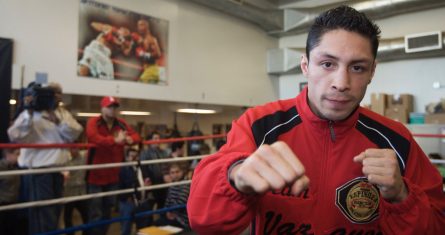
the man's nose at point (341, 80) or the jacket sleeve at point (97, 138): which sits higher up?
the man's nose at point (341, 80)

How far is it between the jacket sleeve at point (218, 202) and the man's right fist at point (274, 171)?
9 cm

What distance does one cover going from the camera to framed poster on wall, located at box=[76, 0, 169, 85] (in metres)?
3.98

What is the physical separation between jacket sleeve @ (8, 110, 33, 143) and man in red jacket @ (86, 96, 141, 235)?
19.8 inches

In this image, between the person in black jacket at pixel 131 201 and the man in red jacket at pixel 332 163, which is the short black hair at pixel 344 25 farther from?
the person in black jacket at pixel 131 201

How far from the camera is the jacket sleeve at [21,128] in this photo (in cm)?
269

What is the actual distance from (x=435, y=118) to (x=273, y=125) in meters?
4.79

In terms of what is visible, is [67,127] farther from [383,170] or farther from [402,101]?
[402,101]

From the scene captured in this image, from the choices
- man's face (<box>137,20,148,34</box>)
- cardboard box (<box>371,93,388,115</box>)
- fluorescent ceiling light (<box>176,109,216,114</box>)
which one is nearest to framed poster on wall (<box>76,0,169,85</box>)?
man's face (<box>137,20,148,34</box>)

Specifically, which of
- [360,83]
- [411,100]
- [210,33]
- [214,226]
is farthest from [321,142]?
[411,100]

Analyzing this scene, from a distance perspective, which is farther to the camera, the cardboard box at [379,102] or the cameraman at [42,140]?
the cardboard box at [379,102]

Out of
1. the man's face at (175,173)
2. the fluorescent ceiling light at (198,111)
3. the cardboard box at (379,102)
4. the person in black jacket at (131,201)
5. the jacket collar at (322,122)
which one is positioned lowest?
the person in black jacket at (131,201)

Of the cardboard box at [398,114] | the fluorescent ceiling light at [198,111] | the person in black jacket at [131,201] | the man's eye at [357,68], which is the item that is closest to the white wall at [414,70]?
the cardboard box at [398,114]

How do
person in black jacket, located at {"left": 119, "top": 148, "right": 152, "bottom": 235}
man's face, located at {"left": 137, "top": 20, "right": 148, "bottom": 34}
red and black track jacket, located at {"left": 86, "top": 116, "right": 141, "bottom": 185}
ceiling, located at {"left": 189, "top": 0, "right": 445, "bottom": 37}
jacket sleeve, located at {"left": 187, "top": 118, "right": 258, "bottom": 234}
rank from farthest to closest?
ceiling, located at {"left": 189, "top": 0, "right": 445, "bottom": 37} → man's face, located at {"left": 137, "top": 20, "right": 148, "bottom": 34} → red and black track jacket, located at {"left": 86, "top": 116, "right": 141, "bottom": 185} → person in black jacket, located at {"left": 119, "top": 148, "right": 152, "bottom": 235} → jacket sleeve, located at {"left": 187, "top": 118, "right": 258, "bottom": 234}

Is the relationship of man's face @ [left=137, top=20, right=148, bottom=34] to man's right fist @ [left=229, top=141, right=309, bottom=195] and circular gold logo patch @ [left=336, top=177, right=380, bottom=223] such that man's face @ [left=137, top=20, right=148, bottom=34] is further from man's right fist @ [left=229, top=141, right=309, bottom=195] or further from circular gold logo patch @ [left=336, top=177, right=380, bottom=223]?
man's right fist @ [left=229, top=141, right=309, bottom=195]
